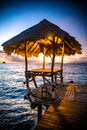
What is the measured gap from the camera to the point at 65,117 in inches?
199

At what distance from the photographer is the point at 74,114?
17.4ft

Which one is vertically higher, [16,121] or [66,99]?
[66,99]

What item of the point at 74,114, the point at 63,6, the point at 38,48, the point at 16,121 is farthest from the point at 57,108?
the point at 63,6

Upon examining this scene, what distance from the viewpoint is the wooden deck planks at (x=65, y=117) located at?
14.4ft

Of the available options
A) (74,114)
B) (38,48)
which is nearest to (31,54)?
(38,48)

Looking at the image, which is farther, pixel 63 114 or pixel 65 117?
pixel 63 114

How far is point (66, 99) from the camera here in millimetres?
7152

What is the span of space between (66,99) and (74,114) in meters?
1.85

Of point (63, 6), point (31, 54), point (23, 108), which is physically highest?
point (63, 6)

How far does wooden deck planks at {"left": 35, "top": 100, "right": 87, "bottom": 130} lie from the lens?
14.4 feet

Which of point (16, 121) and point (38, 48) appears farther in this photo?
point (16, 121)

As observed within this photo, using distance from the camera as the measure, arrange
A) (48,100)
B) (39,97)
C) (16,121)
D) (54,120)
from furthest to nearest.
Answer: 1. (16,121)
2. (39,97)
3. (48,100)
4. (54,120)

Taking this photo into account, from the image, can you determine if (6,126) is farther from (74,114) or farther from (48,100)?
(74,114)

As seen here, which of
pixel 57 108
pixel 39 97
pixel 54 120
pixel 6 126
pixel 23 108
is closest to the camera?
pixel 54 120
